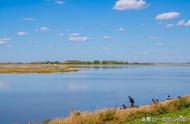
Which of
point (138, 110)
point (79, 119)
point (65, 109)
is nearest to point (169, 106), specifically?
point (138, 110)

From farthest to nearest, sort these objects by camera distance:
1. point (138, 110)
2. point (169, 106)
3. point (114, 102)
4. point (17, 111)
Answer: point (114, 102)
point (17, 111)
point (169, 106)
point (138, 110)

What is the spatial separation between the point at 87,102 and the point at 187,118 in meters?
14.6

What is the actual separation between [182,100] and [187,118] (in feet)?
13.1

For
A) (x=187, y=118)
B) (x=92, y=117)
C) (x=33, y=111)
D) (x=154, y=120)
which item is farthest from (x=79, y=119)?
(x=33, y=111)

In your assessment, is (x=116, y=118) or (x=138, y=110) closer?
(x=116, y=118)

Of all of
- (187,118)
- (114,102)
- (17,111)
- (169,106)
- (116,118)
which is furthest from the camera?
(114,102)

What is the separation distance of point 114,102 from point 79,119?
1334cm

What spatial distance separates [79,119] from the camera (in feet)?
42.4

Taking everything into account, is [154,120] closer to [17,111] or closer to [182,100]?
[182,100]

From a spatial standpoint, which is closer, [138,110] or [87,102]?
[138,110]

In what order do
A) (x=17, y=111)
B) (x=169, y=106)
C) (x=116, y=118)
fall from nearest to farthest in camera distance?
(x=116, y=118)
(x=169, y=106)
(x=17, y=111)

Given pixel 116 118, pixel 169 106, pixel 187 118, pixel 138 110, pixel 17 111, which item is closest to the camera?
pixel 187 118

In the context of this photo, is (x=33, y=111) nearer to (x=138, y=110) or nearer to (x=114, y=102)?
(x=114, y=102)

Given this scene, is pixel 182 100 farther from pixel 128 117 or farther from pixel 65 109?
pixel 65 109
